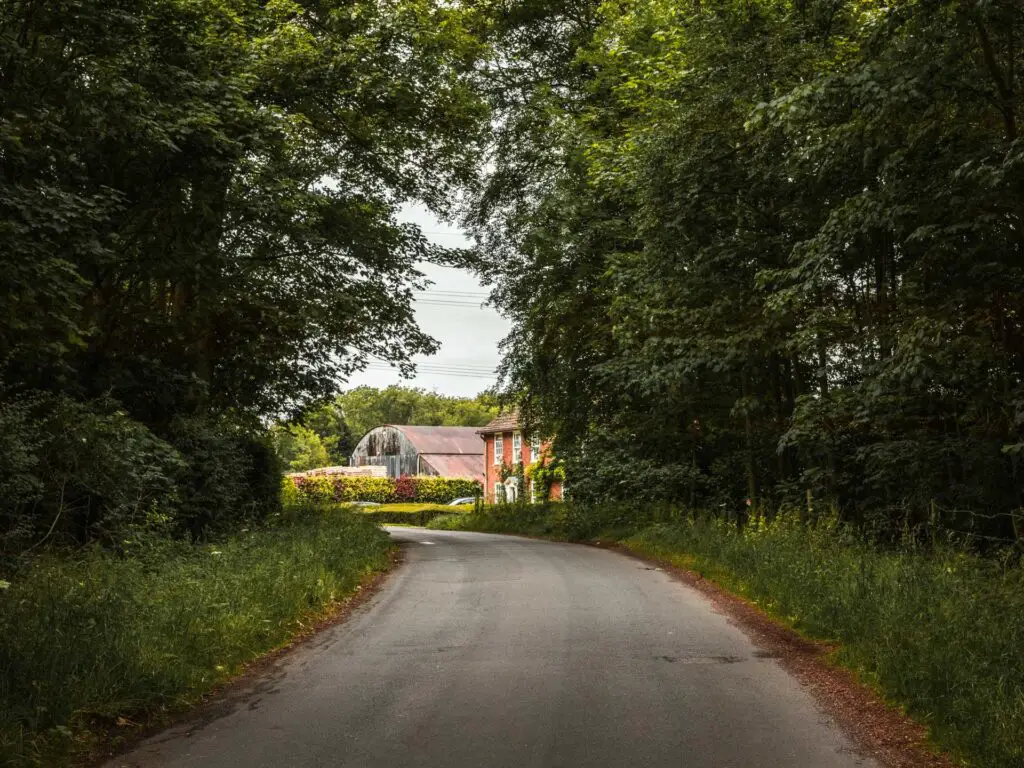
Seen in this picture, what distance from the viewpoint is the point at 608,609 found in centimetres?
1205

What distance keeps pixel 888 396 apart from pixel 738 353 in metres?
4.45

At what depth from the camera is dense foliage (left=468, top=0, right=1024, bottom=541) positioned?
1096cm

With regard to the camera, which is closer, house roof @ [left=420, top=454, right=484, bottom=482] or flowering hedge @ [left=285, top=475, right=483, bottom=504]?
flowering hedge @ [left=285, top=475, right=483, bottom=504]

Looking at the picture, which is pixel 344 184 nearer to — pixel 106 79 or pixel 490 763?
pixel 106 79

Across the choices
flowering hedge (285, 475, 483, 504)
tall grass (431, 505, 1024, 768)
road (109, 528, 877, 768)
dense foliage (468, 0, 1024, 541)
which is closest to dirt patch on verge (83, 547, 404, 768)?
road (109, 528, 877, 768)

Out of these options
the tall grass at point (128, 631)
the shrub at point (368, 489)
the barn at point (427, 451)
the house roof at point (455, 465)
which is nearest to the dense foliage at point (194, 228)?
the tall grass at point (128, 631)

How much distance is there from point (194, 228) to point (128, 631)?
760 cm

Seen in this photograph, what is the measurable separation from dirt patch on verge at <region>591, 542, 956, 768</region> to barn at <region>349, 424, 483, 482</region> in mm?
58281

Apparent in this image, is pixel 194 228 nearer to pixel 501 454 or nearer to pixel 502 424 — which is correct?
pixel 502 424

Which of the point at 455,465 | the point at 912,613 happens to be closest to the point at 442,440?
the point at 455,465

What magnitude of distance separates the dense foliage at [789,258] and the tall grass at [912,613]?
137 cm

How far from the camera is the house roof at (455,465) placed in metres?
70.4

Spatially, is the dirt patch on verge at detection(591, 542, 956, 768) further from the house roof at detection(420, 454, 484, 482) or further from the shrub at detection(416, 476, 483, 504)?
the house roof at detection(420, 454, 484, 482)

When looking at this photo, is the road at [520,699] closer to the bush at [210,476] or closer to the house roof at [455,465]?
the bush at [210,476]
